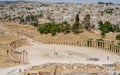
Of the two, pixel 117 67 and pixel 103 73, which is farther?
pixel 117 67

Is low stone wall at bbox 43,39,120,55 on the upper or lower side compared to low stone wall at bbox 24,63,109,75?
lower

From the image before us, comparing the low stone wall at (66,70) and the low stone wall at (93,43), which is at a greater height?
the low stone wall at (66,70)

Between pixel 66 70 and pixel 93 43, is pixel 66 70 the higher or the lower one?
the higher one

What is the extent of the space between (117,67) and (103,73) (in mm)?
7189

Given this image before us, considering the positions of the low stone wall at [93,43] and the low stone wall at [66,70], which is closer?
the low stone wall at [66,70]

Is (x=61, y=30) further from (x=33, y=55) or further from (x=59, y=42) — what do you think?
(x=33, y=55)

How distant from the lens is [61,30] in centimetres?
10719

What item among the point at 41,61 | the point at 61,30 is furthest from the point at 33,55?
the point at 61,30

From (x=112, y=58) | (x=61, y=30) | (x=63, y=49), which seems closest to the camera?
(x=112, y=58)

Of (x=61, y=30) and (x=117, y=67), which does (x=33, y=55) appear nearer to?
(x=117, y=67)

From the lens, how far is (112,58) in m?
66.4

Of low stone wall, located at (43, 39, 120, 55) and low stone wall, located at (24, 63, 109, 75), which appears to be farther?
low stone wall, located at (43, 39, 120, 55)

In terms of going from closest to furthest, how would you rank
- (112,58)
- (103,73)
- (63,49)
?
(103,73) → (112,58) → (63,49)

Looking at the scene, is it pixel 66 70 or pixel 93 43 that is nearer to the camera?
pixel 66 70
